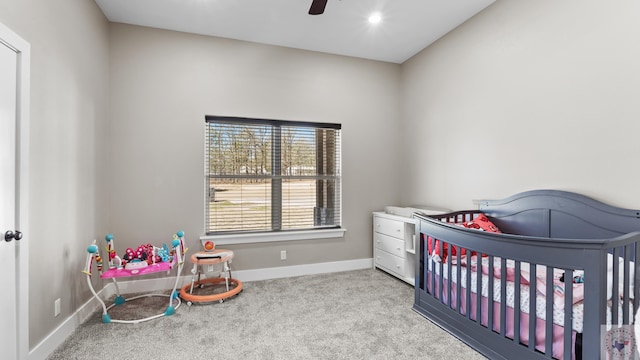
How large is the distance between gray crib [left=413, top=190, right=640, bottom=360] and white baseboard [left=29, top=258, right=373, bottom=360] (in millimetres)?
1310

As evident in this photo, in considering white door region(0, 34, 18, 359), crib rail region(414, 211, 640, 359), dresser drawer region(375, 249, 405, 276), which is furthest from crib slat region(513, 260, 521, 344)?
white door region(0, 34, 18, 359)

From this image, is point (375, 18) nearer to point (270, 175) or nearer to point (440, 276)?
point (270, 175)

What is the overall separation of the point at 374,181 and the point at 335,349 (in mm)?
2321

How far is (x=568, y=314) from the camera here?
4.87 feet

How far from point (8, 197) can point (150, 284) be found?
174cm

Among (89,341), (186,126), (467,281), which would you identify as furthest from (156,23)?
(467,281)

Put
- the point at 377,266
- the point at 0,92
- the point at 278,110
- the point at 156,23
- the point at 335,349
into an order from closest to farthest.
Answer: the point at 0,92 → the point at 335,349 → the point at 156,23 → the point at 278,110 → the point at 377,266

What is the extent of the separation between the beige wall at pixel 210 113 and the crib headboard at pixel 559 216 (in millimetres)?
1630

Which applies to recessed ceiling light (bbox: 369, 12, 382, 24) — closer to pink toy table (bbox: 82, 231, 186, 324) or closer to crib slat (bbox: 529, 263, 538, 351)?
crib slat (bbox: 529, 263, 538, 351)

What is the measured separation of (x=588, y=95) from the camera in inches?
81.4

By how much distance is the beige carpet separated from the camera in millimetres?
1989

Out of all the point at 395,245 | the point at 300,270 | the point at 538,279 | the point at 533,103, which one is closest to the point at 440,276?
the point at 538,279

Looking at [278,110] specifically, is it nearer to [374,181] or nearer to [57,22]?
[374,181]

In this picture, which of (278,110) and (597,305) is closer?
(597,305)
